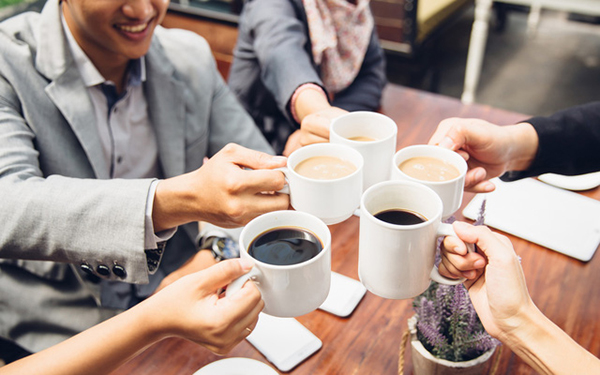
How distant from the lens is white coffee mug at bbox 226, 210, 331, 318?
2.47 ft

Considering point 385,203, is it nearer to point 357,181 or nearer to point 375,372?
point 357,181

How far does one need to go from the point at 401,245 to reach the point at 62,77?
39.6 inches

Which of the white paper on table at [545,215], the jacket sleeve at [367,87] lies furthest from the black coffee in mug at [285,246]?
the jacket sleeve at [367,87]

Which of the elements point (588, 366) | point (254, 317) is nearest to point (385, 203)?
point (254, 317)

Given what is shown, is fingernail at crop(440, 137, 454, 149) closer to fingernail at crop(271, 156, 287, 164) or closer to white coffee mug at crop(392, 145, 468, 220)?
white coffee mug at crop(392, 145, 468, 220)

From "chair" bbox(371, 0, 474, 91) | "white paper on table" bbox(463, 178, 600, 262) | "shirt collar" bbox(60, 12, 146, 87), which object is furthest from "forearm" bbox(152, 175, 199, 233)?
"chair" bbox(371, 0, 474, 91)

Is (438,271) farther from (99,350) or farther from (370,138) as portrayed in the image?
(99,350)

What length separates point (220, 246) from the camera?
4.48ft

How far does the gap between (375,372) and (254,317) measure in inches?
12.4

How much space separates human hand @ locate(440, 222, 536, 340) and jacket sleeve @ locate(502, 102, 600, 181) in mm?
549

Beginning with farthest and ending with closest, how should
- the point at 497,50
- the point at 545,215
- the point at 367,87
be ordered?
the point at 497,50 < the point at 367,87 < the point at 545,215

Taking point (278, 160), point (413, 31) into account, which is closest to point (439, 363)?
point (278, 160)

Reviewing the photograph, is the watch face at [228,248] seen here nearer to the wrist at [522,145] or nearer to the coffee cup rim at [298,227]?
the coffee cup rim at [298,227]

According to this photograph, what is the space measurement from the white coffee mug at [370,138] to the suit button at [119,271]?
0.54m
